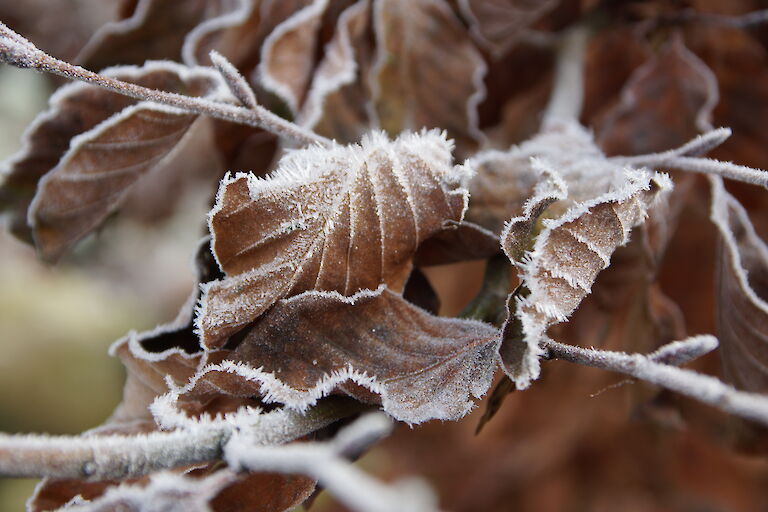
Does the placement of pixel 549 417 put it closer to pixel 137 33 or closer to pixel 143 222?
pixel 137 33

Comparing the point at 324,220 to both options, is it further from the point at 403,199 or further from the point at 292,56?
the point at 292,56

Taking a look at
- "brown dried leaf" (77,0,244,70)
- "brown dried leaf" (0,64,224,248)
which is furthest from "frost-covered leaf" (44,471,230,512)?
"brown dried leaf" (77,0,244,70)

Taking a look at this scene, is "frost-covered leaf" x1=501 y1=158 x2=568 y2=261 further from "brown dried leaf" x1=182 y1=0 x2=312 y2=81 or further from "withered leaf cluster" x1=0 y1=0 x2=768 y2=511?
"brown dried leaf" x1=182 y1=0 x2=312 y2=81

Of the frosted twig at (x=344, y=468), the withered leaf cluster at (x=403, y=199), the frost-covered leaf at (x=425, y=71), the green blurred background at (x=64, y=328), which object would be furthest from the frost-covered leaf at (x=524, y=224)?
the green blurred background at (x=64, y=328)

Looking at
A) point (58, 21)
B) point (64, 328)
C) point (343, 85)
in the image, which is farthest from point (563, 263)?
point (64, 328)

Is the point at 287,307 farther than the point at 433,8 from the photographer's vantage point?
No

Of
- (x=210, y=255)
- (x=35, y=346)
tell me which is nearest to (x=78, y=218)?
(x=210, y=255)
